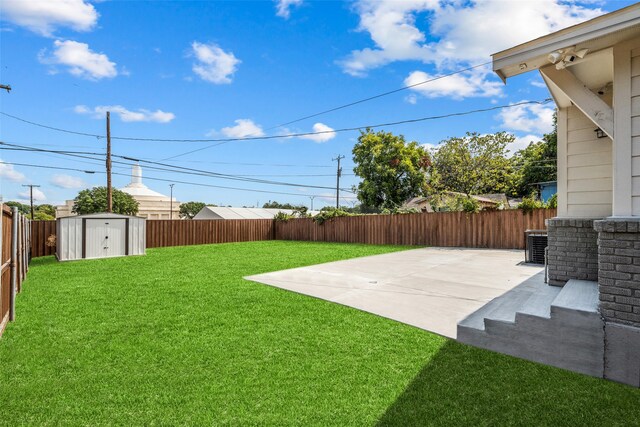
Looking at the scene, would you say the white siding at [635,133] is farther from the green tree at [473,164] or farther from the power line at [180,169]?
the green tree at [473,164]

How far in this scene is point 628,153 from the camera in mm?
2486

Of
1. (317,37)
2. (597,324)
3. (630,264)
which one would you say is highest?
(317,37)

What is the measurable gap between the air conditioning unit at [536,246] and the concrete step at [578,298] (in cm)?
452

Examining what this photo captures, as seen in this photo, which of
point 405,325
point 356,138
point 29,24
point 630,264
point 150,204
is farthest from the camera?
point 150,204

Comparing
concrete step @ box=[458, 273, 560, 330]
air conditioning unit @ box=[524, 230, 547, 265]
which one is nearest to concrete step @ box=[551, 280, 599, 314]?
concrete step @ box=[458, 273, 560, 330]

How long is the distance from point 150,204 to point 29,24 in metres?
48.9

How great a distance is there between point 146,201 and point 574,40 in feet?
197

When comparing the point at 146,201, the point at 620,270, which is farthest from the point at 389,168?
the point at 146,201

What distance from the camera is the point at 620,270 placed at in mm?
2432

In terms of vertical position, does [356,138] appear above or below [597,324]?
above

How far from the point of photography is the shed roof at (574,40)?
243cm

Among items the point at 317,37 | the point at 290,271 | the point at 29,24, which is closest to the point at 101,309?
the point at 290,271

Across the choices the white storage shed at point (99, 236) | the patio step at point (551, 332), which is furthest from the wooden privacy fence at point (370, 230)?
the patio step at point (551, 332)

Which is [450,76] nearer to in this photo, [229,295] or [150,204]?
[229,295]
